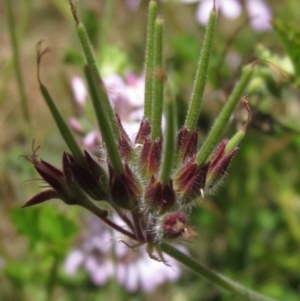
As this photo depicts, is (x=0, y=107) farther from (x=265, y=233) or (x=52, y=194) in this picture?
(x=52, y=194)

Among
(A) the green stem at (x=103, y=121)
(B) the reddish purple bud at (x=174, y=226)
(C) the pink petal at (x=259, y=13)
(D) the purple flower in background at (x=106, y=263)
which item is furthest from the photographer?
(C) the pink petal at (x=259, y=13)

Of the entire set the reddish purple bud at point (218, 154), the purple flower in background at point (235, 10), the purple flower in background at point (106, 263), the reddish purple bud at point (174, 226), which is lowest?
the purple flower in background at point (106, 263)

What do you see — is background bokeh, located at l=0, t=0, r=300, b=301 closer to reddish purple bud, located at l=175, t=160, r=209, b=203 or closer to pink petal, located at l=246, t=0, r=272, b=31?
pink petal, located at l=246, t=0, r=272, b=31

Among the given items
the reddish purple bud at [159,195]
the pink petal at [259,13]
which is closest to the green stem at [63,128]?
the reddish purple bud at [159,195]

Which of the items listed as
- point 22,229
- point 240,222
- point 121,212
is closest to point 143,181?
point 121,212

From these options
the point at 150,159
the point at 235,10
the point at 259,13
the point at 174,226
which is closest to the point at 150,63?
the point at 150,159

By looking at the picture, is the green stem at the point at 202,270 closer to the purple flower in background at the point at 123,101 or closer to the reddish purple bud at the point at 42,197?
the reddish purple bud at the point at 42,197

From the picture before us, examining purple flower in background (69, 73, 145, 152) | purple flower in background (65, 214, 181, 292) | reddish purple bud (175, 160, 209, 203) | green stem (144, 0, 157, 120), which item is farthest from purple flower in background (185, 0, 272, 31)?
reddish purple bud (175, 160, 209, 203)
